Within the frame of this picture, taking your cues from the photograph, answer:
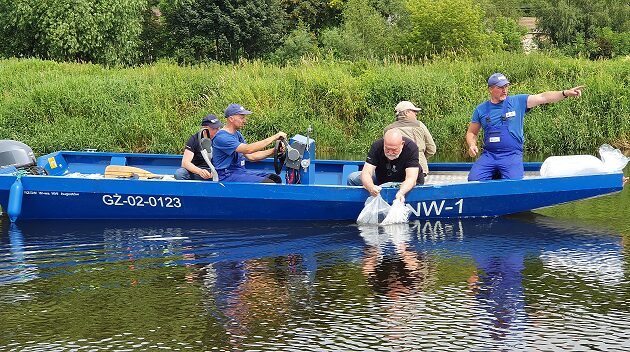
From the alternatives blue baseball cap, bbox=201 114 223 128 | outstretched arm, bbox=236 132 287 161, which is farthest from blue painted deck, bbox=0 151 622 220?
blue baseball cap, bbox=201 114 223 128

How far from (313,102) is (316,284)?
558 inches

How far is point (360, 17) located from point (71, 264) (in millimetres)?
29151

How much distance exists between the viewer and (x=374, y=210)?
532 inches

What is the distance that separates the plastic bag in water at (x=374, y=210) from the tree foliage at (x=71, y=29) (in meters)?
24.7

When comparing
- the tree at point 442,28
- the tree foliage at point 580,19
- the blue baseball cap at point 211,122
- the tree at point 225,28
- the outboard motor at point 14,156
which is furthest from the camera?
the tree foliage at point 580,19

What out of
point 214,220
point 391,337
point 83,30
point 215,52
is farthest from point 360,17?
point 391,337

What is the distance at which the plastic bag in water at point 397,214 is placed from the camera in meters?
13.3

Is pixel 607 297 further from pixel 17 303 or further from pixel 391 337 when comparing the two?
pixel 17 303

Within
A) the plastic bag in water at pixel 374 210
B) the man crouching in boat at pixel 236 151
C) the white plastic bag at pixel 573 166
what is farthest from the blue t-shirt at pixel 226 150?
the white plastic bag at pixel 573 166

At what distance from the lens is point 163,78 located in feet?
83.0

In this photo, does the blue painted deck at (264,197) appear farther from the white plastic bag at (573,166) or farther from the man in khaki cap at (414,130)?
the man in khaki cap at (414,130)

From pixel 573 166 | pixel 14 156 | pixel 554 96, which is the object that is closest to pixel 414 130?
pixel 554 96

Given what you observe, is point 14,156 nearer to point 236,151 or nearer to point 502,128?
point 236,151

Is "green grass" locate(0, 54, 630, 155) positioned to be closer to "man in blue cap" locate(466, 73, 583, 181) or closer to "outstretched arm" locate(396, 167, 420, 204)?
"man in blue cap" locate(466, 73, 583, 181)
